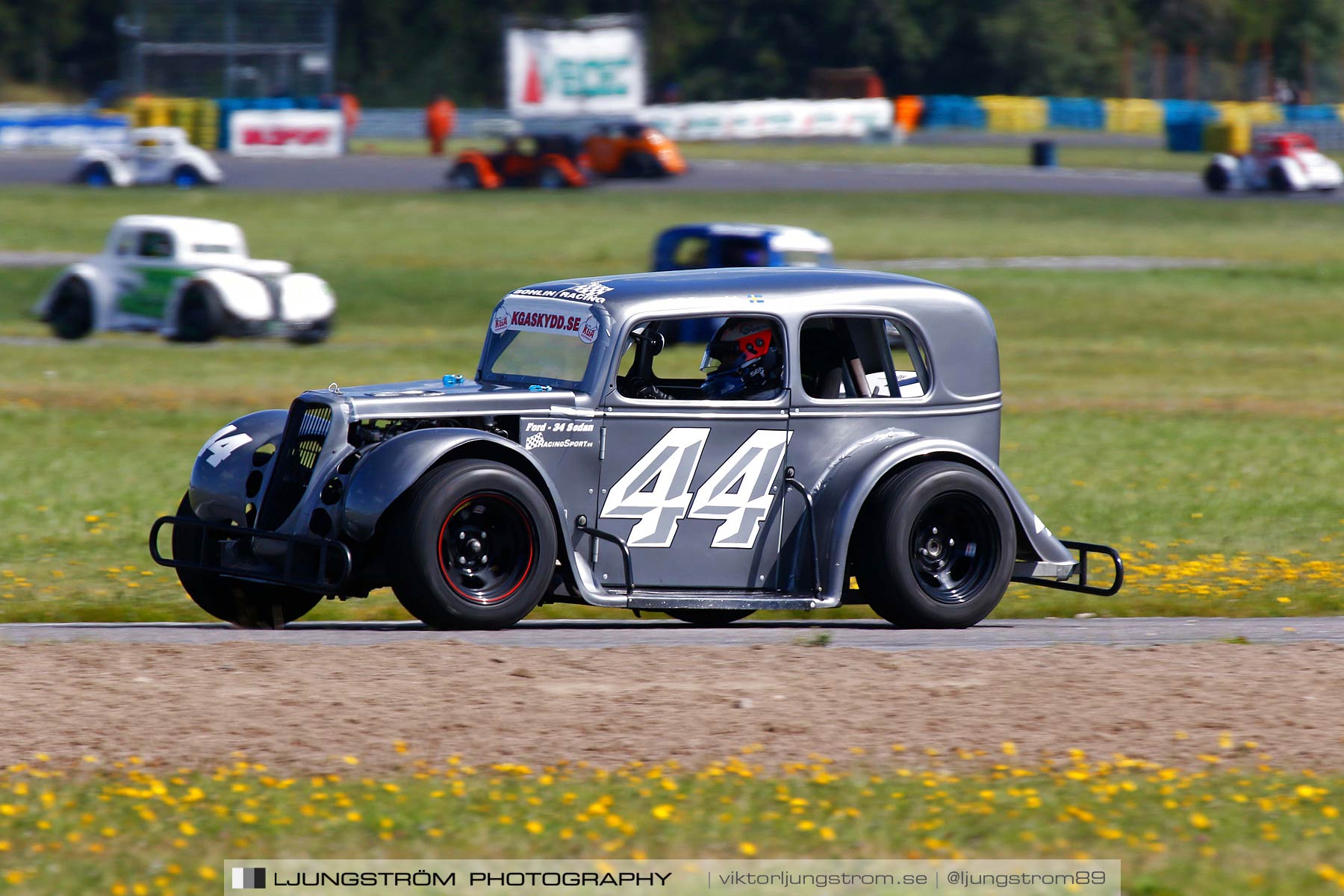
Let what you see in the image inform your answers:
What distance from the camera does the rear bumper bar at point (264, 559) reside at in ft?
28.8

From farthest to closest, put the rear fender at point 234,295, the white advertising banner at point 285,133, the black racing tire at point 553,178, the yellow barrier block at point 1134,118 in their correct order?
1. the yellow barrier block at point 1134,118
2. the white advertising banner at point 285,133
3. the black racing tire at point 553,178
4. the rear fender at point 234,295

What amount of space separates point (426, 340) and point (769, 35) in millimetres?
68263

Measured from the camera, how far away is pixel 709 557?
962 cm

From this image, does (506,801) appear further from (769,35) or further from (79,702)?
(769,35)

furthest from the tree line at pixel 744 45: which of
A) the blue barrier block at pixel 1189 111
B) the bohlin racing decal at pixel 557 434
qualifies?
the bohlin racing decal at pixel 557 434

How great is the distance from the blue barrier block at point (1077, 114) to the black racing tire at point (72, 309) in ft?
198

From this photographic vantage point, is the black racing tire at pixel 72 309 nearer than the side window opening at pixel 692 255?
Yes

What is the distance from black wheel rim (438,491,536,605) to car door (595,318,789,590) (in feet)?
1.50

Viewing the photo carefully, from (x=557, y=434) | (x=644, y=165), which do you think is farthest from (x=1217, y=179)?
(x=557, y=434)

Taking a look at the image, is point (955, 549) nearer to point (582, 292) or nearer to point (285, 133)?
point (582, 292)

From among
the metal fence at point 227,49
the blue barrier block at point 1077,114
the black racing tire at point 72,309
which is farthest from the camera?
the blue barrier block at point 1077,114

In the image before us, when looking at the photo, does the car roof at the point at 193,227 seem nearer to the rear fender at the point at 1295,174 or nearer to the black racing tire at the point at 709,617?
the black racing tire at the point at 709,617

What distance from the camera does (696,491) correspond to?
955cm

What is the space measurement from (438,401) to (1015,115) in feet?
250
